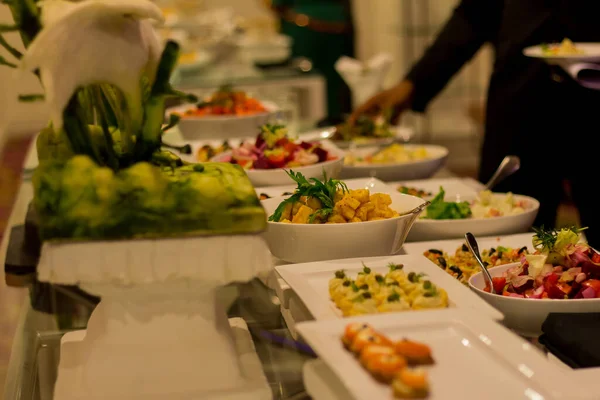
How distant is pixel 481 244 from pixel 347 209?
0.26m

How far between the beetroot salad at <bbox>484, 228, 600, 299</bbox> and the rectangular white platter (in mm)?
156

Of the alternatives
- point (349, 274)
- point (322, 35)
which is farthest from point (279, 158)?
point (322, 35)

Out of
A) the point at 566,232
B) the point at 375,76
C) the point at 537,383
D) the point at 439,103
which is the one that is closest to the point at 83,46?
the point at 537,383

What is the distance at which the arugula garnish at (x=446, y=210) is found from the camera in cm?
143

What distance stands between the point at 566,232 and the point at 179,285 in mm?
551

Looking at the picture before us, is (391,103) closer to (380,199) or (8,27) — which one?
(380,199)

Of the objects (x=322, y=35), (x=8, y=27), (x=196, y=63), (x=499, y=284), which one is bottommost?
(x=322, y=35)

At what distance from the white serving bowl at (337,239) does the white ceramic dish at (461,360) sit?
0.28 m

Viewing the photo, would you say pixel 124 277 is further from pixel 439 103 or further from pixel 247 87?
pixel 439 103

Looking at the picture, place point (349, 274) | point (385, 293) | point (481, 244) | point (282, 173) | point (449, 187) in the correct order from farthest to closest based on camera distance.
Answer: point (449, 187) → point (282, 173) → point (481, 244) → point (349, 274) → point (385, 293)

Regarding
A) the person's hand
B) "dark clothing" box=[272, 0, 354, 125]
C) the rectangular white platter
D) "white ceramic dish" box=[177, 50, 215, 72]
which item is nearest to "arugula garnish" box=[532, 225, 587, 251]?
the rectangular white platter

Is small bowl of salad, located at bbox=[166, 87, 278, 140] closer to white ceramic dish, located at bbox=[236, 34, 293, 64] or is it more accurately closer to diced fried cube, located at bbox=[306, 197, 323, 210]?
diced fried cube, located at bbox=[306, 197, 323, 210]

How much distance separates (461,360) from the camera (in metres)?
0.82

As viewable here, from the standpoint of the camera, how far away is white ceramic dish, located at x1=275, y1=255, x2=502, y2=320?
93 cm
